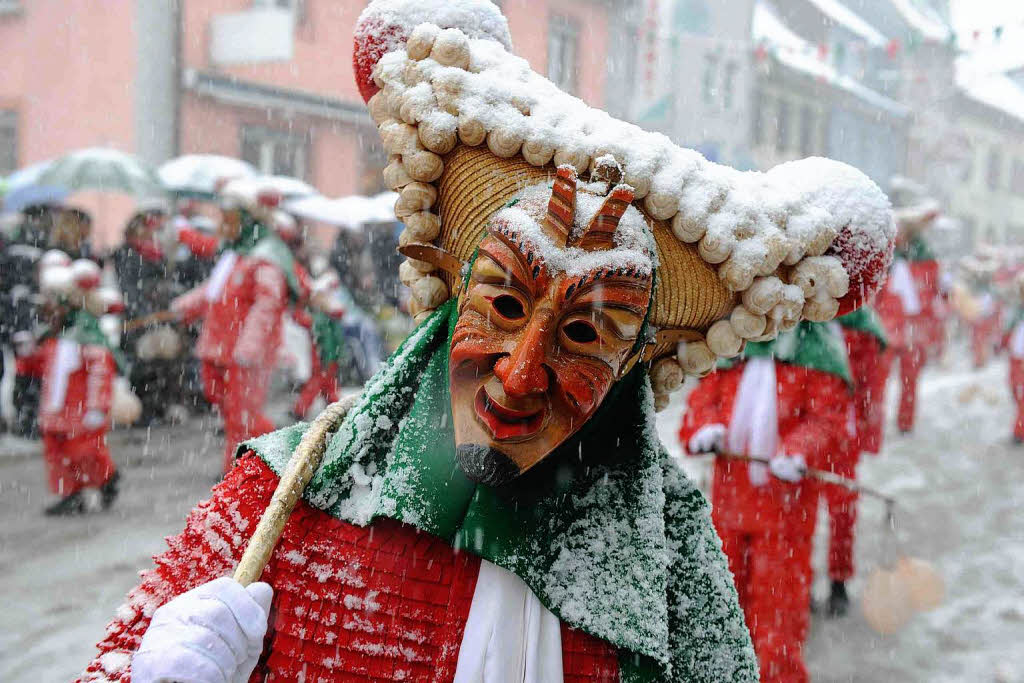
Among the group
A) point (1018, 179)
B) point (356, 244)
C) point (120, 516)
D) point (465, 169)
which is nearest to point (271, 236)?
point (120, 516)

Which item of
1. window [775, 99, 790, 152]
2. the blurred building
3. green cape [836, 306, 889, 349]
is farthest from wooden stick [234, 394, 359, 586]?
the blurred building

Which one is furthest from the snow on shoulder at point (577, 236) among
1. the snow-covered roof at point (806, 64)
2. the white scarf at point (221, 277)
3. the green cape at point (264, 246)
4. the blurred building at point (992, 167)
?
the blurred building at point (992, 167)

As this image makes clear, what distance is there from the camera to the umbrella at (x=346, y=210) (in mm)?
8758

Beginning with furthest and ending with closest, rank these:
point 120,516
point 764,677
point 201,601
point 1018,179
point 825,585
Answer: point 1018,179 → point 120,516 → point 825,585 → point 764,677 → point 201,601

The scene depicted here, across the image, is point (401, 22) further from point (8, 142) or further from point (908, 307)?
point (8, 142)

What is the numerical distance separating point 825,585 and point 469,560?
4.16 m

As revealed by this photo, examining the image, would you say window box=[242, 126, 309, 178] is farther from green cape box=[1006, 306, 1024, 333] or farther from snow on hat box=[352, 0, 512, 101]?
snow on hat box=[352, 0, 512, 101]

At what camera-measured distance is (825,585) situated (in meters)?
5.22

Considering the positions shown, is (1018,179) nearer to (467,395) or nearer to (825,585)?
(825,585)

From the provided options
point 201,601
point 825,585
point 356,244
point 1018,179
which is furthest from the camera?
point 1018,179

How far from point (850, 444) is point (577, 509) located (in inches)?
107

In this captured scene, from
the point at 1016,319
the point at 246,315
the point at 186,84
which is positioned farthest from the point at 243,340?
the point at 186,84

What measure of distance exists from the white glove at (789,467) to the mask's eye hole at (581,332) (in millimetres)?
2075

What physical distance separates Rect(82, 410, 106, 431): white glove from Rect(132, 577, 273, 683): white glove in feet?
14.4
